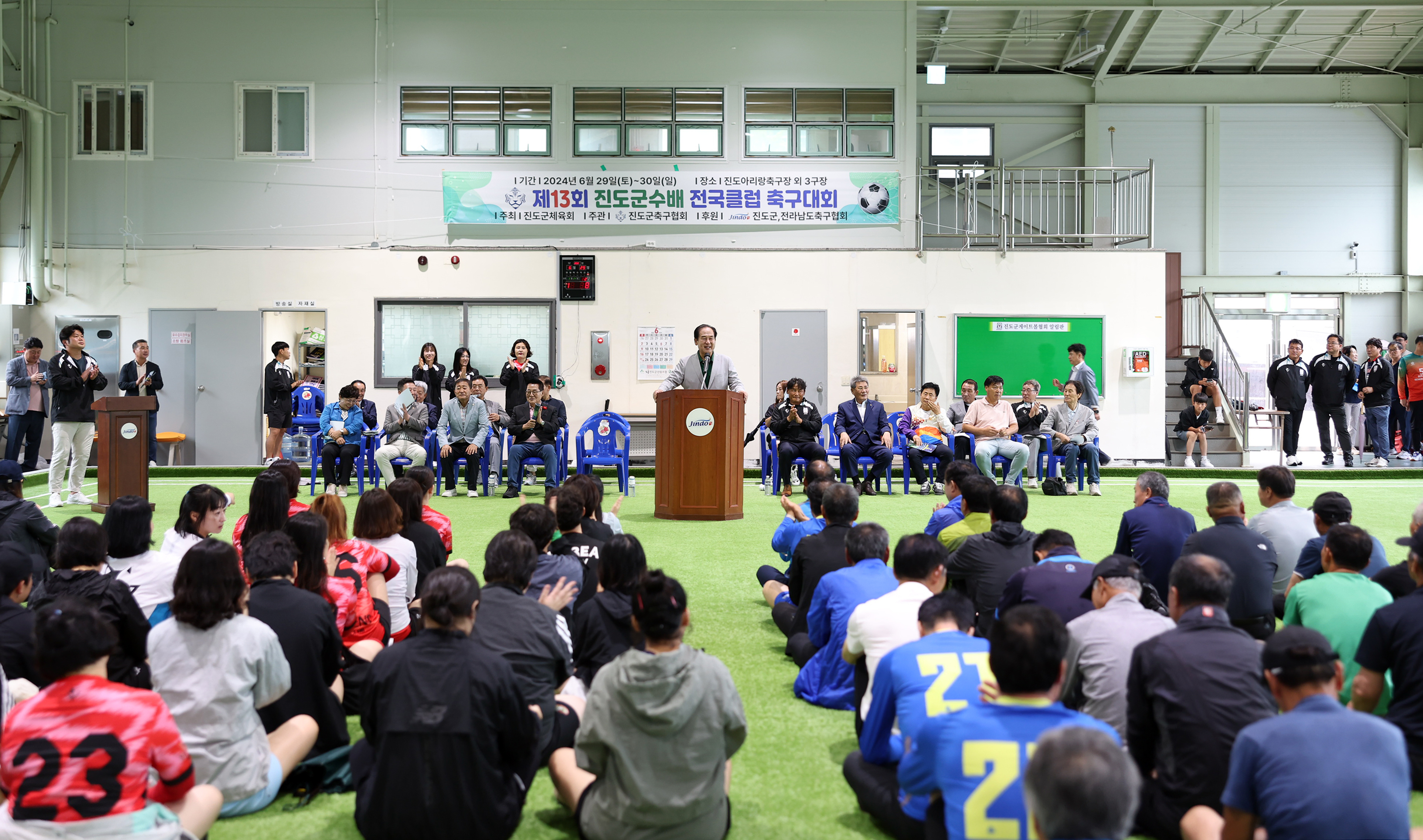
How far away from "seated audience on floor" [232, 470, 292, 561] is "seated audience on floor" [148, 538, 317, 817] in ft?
4.58

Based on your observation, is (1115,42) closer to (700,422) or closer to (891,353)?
(891,353)

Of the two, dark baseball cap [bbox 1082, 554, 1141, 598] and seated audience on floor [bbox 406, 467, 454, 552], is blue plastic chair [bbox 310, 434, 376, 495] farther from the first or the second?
dark baseball cap [bbox 1082, 554, 1141, 598]

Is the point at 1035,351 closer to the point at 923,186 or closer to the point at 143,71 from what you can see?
the point at 923,186

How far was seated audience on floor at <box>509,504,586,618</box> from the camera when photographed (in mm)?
3693

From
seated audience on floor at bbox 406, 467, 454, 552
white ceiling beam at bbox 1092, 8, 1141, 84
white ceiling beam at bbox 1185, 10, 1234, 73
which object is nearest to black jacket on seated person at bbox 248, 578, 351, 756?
seated audience on floor at bbox 406, 467, 454, 552

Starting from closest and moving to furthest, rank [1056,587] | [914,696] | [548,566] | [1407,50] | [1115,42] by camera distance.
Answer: [914,696] → [1056,587] → [548,566] → [1115,42] → [1407,50]

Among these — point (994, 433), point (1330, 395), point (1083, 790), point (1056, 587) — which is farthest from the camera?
point (1330, 395)

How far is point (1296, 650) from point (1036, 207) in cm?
1664

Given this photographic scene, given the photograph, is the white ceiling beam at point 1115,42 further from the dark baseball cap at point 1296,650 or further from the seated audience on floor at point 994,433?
the dark baseball cap at point 1296,650

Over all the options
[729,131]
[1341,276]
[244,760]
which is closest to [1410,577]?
[244,760]

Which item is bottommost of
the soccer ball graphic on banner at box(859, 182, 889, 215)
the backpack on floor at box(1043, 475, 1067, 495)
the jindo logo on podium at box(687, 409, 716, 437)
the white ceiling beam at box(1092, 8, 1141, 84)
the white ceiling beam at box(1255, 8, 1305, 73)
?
the backpack on floor at box(1043, 475, 1067, 495)

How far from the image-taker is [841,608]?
3580 mm

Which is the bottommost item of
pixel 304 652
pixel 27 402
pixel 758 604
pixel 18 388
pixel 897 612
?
pixel 758 604

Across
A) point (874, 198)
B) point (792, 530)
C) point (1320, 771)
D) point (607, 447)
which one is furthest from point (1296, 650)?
point (874, 198)
